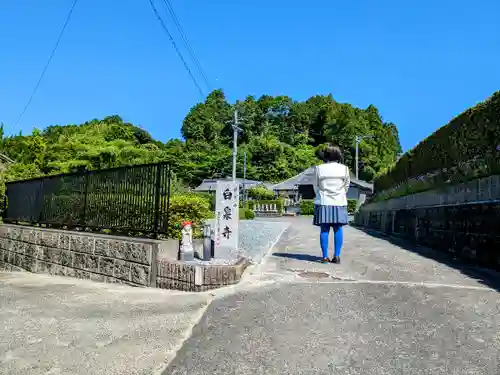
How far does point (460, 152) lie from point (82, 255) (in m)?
6.59

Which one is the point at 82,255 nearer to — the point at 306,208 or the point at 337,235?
the point at 337,235

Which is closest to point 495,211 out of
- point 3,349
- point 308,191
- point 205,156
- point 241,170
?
point 3,349

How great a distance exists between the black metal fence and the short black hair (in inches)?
89.0

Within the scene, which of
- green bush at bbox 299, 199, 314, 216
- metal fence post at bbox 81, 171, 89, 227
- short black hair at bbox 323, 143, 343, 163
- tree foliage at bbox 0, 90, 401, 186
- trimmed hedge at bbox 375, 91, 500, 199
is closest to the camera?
trimmed hedge at bbox 375, 91, 500, 199

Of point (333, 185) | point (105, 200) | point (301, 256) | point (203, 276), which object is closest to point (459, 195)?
point (333, 185)

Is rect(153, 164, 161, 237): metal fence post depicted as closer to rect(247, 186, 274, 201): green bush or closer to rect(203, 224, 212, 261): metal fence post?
rect(203, 224, 212, 261): metal fence post

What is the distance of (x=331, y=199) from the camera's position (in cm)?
523

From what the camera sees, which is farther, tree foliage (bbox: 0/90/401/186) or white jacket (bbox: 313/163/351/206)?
tree foliage (bbox: 0/90/401/186)

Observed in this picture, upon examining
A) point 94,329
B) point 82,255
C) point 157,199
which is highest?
point 157,199

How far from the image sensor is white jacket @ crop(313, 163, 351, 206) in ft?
17.2

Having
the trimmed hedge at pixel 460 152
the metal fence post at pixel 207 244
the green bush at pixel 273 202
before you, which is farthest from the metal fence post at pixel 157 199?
the green bush at pixel 273 202

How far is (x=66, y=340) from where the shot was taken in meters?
2.94

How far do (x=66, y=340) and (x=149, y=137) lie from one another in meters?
62.6

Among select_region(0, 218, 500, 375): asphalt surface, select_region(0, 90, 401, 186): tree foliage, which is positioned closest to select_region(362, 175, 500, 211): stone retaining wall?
select_region(0, 218, 500, 375): asphalt surface
